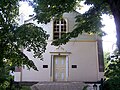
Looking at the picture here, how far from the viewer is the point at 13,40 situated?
7.80 metres

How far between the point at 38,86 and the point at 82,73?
Result: 496 centimetres

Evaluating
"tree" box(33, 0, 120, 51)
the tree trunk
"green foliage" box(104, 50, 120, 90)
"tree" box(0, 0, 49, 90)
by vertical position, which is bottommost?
"green foliage" box(104, 50, 120, 90)

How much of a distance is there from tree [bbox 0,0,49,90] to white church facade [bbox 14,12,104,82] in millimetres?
8719

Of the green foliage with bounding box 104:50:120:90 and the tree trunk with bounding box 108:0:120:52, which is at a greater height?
the tree trunk with bounding box 108:0:120:52

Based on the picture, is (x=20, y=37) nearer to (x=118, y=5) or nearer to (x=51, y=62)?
(x=118, y=5)

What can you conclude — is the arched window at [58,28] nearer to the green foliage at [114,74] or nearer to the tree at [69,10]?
the tree at [69,10]

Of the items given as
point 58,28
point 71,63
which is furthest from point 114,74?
point 58,28

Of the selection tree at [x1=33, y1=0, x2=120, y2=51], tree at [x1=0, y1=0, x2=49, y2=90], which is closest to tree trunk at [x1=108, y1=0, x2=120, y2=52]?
tree at [x1=33, y1=0, x2=120, y2=51]

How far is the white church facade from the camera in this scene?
55.6 ft

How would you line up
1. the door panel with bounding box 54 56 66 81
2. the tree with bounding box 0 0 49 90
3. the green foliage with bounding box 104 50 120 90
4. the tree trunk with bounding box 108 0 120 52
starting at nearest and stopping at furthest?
the tree with bounding box 0 0 49 90 < the green foliage with bounding box 104 50 120 90 < the tree trunk with bounding box 108 0 120 52 < the door panel with bounding box 54 56 66 81

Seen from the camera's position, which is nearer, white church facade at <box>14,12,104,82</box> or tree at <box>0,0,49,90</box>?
tree at <box>0,0,49,90</box>

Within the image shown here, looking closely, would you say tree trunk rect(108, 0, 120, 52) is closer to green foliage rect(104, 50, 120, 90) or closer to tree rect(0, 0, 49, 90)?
green foliage rect(104, 50, 120, 90)

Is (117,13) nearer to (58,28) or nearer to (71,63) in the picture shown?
(71,63)

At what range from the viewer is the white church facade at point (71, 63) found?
17.0 metres
